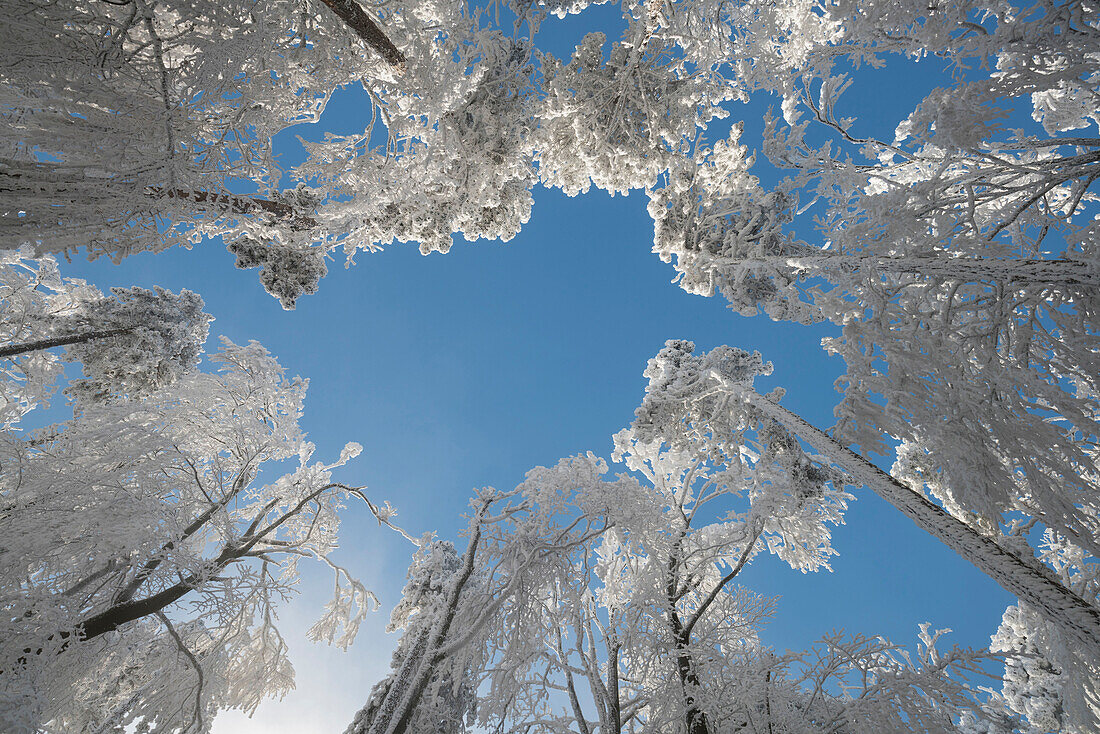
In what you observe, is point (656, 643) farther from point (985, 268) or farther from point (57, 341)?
point (57, 341)

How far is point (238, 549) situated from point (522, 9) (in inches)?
405

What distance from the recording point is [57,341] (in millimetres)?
7660

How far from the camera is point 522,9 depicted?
7.28m

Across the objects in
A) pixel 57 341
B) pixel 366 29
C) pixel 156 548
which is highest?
pixel 366 29

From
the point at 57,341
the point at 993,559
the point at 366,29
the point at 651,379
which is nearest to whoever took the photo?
the point at 993,559

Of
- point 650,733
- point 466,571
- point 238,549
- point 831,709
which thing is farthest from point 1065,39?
point 238,549

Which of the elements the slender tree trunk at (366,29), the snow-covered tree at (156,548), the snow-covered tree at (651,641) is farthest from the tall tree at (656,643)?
the slender tree trunk at (366,29)

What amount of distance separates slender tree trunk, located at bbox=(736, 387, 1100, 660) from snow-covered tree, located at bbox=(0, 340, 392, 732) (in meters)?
8.24

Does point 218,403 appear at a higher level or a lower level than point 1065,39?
lower

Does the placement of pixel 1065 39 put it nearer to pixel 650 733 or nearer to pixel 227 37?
pixel 227 37

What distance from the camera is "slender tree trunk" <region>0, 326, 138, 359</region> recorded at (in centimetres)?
725

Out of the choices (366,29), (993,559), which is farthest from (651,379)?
(366,29)

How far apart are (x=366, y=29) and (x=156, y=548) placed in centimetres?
789

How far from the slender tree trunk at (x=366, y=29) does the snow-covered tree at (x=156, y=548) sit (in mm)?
6121
